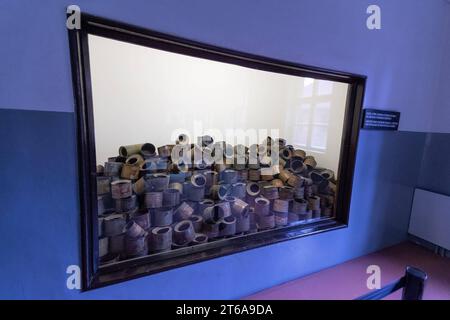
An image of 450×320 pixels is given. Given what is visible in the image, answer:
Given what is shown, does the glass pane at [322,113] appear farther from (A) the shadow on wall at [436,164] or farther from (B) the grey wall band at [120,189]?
(B) the grey wall band at [120,189]

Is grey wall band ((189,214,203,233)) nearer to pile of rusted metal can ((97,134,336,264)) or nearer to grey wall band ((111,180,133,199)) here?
pile of rusted metal can ((97,134,336,264))

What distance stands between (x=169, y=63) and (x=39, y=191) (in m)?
1.97

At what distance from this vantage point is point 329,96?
236cm

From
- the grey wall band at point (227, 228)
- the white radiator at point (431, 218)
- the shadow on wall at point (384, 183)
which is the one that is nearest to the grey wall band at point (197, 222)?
the grey wall band at point (227, 228)

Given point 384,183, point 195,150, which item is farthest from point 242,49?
point 384,183

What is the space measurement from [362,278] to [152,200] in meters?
1.74

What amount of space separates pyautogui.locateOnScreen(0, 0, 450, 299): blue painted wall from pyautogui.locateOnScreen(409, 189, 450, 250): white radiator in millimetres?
94

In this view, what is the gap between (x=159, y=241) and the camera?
143cm

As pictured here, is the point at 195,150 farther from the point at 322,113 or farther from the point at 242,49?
the point at 322,113

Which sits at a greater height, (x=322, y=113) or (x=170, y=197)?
(x=322, y=113)

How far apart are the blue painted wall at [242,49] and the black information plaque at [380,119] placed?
7 centimetres

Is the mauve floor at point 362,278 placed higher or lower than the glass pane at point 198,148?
lower

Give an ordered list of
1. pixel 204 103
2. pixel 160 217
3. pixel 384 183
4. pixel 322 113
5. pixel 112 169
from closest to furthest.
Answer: pixel 160 217, pixel 112 169, pixel 384 183, pixel 322 113, pixel 204 103

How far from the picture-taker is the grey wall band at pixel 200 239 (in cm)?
155
